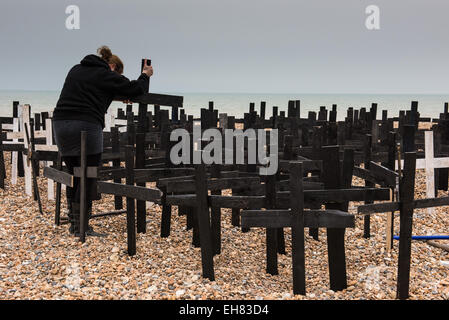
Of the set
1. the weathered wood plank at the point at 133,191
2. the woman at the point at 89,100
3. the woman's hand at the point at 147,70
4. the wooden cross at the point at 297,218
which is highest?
the woman's hand at the point at 147,70

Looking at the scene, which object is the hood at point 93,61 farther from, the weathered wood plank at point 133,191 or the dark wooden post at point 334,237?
the dark wooden post at point 334,237

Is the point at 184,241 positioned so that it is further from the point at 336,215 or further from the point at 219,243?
the point at 336,215

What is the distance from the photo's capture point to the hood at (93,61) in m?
6.13

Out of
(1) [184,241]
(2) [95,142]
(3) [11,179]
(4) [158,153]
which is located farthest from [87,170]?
(3) [11,179]

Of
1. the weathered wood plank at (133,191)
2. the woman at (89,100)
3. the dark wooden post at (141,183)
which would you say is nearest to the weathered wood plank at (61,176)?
the woman at (89,100)

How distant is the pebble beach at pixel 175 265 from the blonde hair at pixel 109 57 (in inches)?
94.3

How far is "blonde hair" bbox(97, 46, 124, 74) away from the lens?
6277 millimetres

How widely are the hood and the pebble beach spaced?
234 cm

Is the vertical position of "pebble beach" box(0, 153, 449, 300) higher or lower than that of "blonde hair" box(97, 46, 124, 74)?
lower

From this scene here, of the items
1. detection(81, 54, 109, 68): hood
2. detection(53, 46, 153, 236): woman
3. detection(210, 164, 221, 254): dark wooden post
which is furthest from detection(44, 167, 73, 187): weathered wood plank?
detection(210, 164, 221, 254): dark wooden post

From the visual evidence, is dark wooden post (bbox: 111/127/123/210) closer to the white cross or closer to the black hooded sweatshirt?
the black hooded sweatshirt

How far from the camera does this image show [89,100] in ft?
19.9

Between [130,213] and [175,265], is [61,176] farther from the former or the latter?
[175,265]

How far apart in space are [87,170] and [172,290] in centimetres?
196
